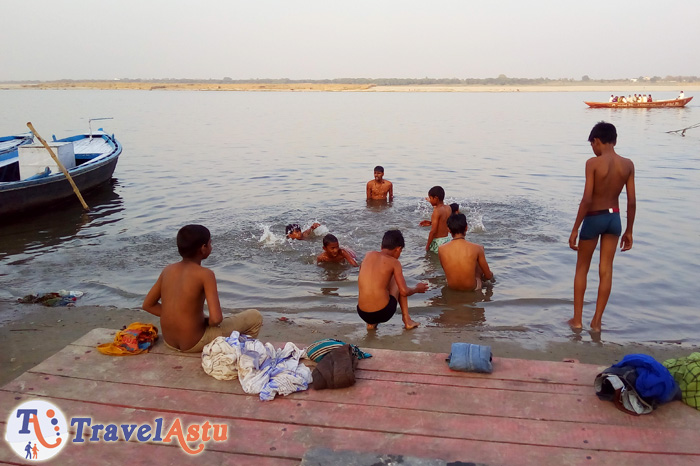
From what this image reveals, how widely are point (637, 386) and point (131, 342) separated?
3489mm

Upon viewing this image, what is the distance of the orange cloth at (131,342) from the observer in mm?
4223

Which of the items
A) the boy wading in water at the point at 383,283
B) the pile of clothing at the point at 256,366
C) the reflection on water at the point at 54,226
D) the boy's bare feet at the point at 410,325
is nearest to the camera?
the pile of clothing at the point at 256,366

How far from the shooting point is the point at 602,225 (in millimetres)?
5301

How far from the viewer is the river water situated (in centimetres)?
694

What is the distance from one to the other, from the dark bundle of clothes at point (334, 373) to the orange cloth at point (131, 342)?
56.5 inches

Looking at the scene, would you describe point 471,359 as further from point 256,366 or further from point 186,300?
point 186,300

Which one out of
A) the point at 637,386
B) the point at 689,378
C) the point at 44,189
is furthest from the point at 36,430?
the point at 44,189

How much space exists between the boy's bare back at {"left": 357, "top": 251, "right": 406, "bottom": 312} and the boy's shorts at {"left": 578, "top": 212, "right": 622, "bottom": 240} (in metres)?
1.84

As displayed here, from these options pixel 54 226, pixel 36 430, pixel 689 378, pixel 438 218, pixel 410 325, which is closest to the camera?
pixel 36 430

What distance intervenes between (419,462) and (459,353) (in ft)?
4.04

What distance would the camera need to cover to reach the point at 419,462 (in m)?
2.82

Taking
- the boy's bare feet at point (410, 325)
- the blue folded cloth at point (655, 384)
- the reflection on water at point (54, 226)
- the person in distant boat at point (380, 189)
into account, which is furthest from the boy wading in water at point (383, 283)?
the person in distant boat at point (380, 189)

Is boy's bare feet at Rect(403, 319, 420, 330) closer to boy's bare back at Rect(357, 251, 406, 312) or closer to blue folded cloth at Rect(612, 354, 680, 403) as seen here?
boy's bare back at Rect(357, 251, 406, 312)

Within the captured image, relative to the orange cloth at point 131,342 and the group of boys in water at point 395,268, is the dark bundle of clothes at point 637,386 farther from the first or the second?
the orange cloth at point 131,342
